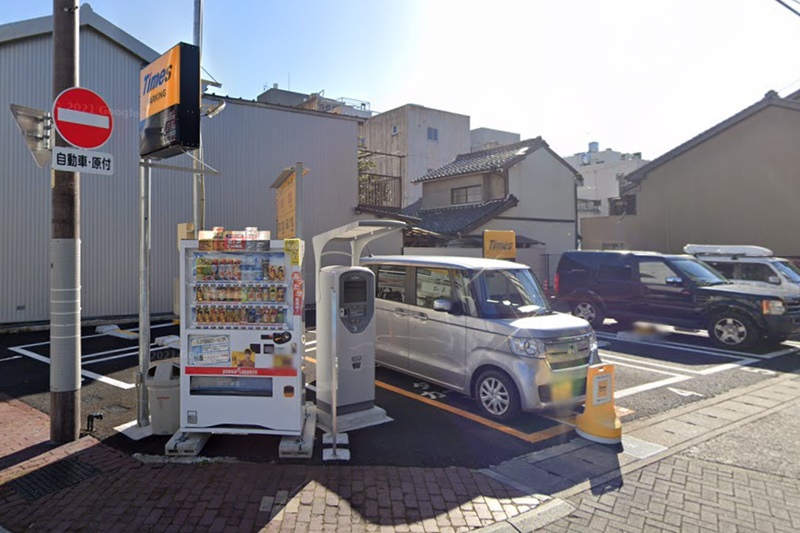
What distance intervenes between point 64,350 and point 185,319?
1.21 metres

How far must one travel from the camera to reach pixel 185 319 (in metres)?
4.70

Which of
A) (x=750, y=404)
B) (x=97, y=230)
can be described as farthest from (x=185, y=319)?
(x=97, y=230)

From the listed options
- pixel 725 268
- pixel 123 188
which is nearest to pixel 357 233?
pixel 123 188

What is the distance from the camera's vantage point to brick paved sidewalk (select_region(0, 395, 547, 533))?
11.5 feet

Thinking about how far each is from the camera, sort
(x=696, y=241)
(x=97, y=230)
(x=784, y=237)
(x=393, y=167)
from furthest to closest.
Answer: (x=393, y=167) → (x=696, y=241) → (x=784, y=237) → (x=97, y=230)

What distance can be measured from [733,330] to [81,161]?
11222mm

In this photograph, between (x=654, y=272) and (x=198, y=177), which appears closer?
(x=198, y=177)

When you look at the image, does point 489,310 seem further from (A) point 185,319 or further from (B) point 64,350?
(B) point 64,350

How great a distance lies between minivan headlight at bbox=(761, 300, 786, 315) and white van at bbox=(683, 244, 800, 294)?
1.41m

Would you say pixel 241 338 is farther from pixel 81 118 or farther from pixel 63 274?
pixel 81 118

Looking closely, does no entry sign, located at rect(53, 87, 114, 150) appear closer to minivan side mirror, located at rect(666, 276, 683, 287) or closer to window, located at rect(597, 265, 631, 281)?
minivan side mirror, located at rect(666, 276, 683, 287)

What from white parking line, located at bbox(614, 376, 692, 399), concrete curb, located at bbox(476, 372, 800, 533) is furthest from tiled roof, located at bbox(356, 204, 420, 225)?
concrete curb, located at bbox(476, 372, 800, 533)

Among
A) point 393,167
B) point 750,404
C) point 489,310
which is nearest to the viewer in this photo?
point 489,310

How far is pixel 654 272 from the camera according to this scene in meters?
11.3
